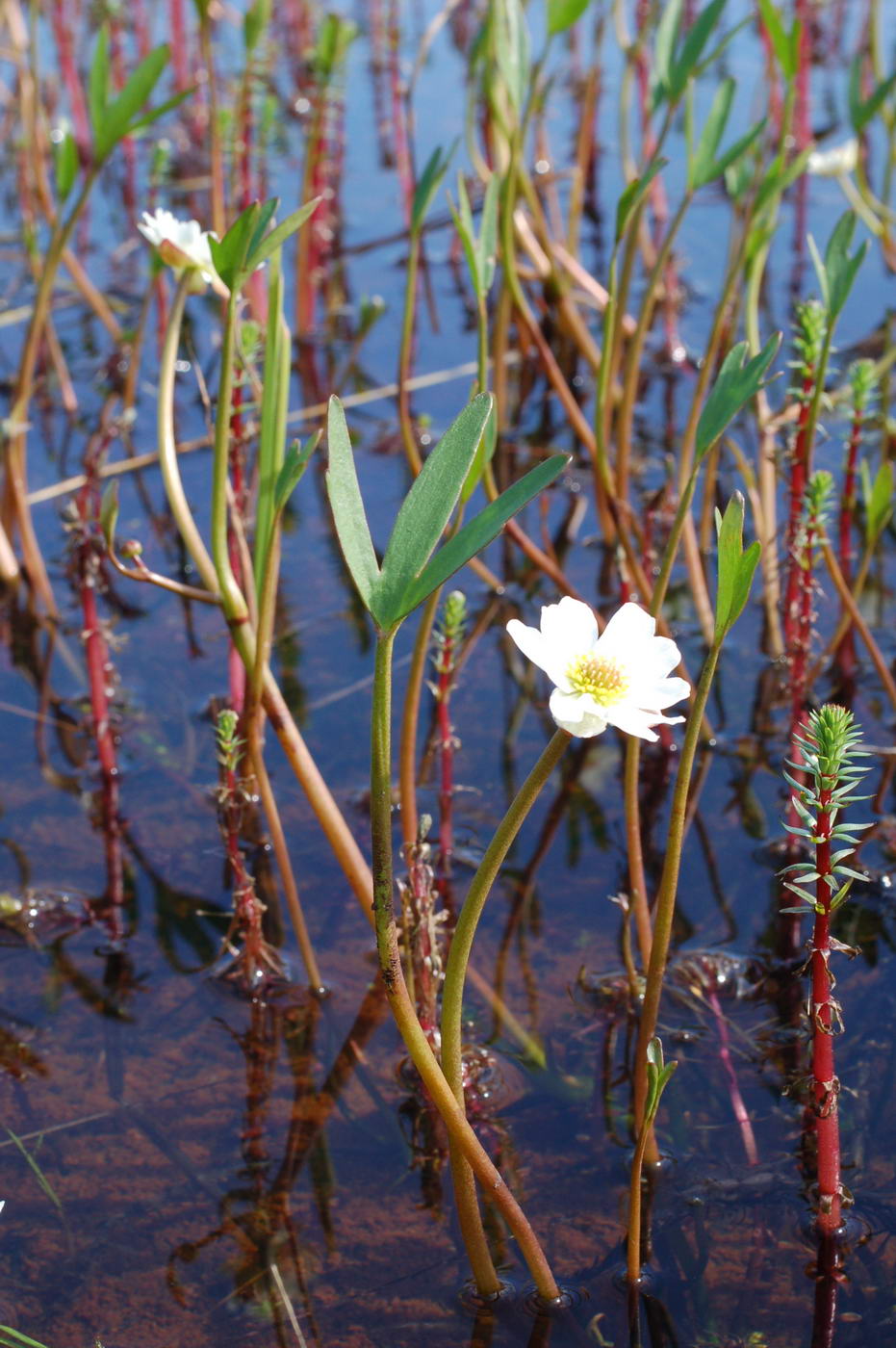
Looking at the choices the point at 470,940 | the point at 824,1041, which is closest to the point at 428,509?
the point at 470,940

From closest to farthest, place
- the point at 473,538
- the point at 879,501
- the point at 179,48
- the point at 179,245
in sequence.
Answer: the point at 473,538
the point at 179,245
the point at 879,501
the point at 179,48

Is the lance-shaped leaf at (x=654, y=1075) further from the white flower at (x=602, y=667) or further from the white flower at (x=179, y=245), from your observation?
the white flower at (x=179, y=245)

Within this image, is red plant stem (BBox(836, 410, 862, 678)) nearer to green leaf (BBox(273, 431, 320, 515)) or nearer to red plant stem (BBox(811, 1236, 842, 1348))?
green leaf (BBox(273, 431, 320, 515))

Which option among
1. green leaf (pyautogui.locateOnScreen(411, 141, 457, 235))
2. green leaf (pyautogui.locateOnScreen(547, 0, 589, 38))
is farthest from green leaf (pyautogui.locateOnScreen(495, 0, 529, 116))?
green leaf (pyautogui.locateOnScreen(411, 141, 457, 235))

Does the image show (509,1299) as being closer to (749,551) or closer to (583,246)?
(749,551)

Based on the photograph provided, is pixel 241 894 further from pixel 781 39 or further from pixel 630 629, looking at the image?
pixel 781 39

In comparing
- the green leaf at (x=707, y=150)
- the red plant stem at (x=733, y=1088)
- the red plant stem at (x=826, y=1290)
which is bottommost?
the red plant stem at (x=826, y=1290)

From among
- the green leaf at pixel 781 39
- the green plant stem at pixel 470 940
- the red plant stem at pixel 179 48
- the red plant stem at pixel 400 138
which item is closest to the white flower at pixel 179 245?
the green plant stem at pixel 470 940
